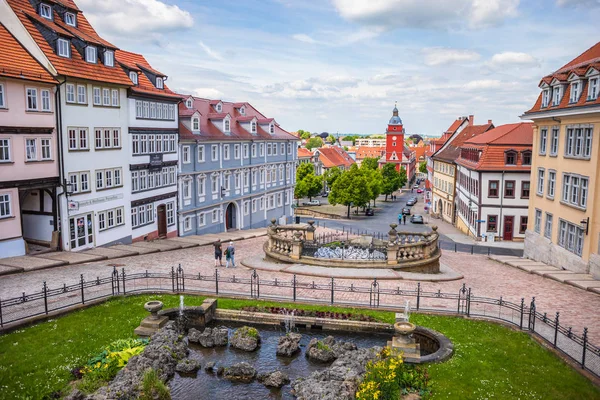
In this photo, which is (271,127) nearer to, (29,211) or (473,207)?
(473,207)

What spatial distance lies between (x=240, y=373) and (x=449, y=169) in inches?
2359

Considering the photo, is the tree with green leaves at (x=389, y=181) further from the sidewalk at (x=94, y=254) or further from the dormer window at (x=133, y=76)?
the dormer window at (x=133, y=76)

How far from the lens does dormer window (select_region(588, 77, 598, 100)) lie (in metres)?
27.2

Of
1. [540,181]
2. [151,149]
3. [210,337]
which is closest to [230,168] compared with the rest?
[151,149]

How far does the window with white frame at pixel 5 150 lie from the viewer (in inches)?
963

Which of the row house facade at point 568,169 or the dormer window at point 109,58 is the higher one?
the dormer window at point 109,58

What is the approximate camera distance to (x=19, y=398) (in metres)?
11.8

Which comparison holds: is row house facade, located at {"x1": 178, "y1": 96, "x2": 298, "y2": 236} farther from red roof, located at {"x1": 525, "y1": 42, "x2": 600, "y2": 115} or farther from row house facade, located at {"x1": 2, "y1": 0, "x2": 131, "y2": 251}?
red roof, located at {"x1": 525, "y1": 42, "x2": 600, "y2": 115}

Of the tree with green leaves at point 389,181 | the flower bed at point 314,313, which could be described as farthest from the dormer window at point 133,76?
the tree with green leaves at point 389,181

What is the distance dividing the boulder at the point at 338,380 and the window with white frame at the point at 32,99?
69.1 ft

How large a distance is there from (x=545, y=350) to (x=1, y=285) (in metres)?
20.8

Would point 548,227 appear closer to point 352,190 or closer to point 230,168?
point 230,168

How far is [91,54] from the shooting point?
30.3 metres

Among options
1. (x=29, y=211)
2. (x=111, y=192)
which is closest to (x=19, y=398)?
(x=29, y=211)
